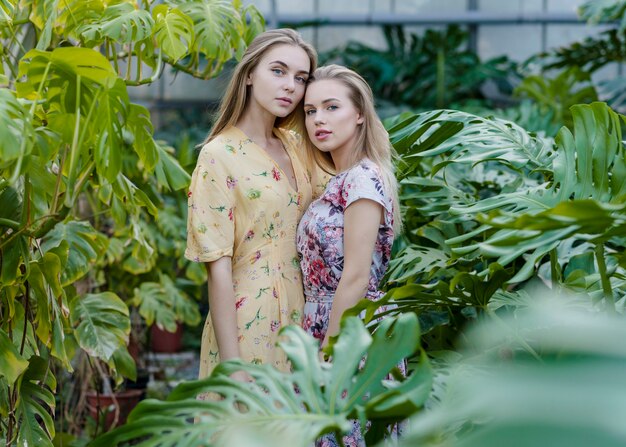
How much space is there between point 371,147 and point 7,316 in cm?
108

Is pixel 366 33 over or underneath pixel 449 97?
over

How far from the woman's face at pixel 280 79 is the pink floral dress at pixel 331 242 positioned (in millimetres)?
260

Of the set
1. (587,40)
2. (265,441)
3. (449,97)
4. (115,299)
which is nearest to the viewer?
(265,441)

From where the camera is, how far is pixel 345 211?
2340mm

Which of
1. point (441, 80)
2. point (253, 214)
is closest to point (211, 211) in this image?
point (253, 214)

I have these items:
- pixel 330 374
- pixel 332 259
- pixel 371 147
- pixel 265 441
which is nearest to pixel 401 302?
pixel 332 259

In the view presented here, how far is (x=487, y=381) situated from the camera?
3.46 ft

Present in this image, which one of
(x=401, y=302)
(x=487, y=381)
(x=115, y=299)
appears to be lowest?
(x=115, y=299)

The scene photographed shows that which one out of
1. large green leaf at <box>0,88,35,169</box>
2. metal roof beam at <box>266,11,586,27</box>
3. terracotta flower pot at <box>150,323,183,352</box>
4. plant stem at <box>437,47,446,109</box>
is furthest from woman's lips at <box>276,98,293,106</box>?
metal roof beam at <box>266,11,586,27</box>

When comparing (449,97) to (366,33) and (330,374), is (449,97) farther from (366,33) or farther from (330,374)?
(330,374)

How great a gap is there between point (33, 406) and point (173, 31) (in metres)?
1.13

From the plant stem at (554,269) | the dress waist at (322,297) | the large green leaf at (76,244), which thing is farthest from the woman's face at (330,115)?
the large green leaf at (76,244)

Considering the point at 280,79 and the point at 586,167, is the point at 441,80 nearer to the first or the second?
the point at 280,79

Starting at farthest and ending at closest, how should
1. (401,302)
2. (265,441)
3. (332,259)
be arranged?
1. (332,259)
2. (401,302)
3. (265,441)
